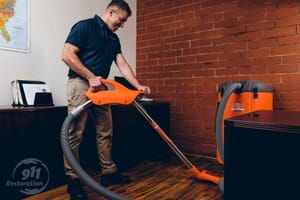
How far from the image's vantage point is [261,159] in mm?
875

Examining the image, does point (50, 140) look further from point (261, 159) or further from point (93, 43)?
point (261, 159)

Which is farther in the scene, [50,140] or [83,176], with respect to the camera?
[50,140]

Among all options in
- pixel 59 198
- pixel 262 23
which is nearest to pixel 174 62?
pixel 262 23

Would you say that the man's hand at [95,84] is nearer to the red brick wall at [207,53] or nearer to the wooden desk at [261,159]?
the wooden desk at [261,159]

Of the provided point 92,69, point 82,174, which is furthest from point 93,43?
point 82,174

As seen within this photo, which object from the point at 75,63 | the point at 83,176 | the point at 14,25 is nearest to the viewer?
the point at 83,176

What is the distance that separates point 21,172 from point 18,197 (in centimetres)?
16

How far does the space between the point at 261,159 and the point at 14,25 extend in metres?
2.10

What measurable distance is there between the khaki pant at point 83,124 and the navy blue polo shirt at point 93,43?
0.10 metres

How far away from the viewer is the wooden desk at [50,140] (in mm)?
1650

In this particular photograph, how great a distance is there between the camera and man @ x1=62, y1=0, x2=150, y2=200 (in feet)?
5.56

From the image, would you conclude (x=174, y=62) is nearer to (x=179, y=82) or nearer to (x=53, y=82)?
(x=179, y=82)

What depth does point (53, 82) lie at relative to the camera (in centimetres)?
242

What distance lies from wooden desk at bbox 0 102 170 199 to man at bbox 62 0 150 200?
198 mm
